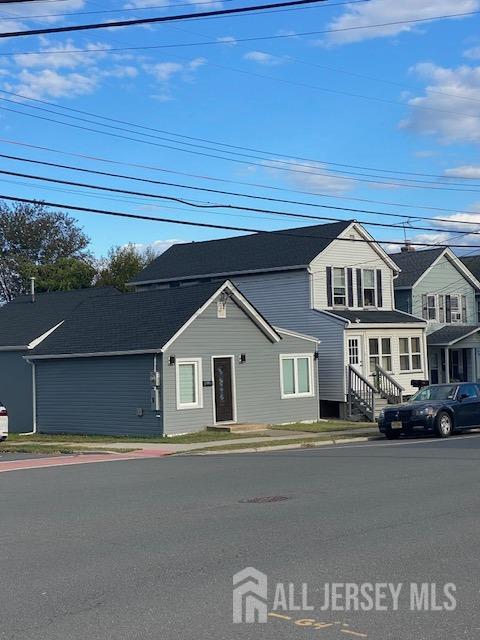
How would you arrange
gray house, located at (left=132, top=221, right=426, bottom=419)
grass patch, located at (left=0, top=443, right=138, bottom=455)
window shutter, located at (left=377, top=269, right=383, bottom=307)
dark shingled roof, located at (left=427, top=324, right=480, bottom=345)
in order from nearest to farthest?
grass patch, located at (left=0, top=443, right=138, bottom=455), gray house, located at (left=132, top=221, right=426, bottom=419), window shutter, located at (left=377, top=269, right=383, bottom=307), dark shingled roof, located at (left=427, top=324, right=480, bottom=345)

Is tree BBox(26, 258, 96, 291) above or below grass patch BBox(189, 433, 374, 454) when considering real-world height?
above

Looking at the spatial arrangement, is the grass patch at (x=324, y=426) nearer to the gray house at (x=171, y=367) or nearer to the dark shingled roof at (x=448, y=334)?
the gray house at (x=171, y=367)

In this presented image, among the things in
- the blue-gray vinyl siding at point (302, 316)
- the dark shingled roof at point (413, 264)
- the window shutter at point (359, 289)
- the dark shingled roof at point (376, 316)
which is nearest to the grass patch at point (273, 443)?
the blue-gray vinyl siding at point (302, 316)

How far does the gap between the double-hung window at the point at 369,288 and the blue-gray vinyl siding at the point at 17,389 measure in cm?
1525

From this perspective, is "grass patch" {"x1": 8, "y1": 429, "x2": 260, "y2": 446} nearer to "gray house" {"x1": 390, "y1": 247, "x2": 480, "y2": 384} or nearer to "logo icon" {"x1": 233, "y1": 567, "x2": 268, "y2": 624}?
"logo icon" {"x1": 233, "y1": 567, "x2": 268, "y2": 624}

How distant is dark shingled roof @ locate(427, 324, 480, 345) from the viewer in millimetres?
41656

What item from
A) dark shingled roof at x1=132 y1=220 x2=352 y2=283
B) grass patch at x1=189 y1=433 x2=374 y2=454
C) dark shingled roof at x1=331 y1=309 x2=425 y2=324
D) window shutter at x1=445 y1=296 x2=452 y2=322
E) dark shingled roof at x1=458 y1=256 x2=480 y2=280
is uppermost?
dark shingled roof at x1=458 y1=256 x2=480 y2=280

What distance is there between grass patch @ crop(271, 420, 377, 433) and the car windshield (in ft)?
12.0

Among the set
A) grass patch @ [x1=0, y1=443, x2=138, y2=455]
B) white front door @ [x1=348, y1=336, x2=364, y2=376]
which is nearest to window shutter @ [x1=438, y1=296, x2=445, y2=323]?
white front door @ [x1=348, y1=336, x2=364, y2=376]

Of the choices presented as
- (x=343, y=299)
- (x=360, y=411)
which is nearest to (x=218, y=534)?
(x=360, y=411)

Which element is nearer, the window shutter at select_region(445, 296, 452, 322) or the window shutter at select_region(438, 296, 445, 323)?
the window shutter at select_region(438, 296, 445, 323)

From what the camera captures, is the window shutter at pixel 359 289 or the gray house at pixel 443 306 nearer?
the window shutter at pixel 359 289

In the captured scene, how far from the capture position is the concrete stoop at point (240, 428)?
27.5 m

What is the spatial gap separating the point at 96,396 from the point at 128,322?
2.80 m
